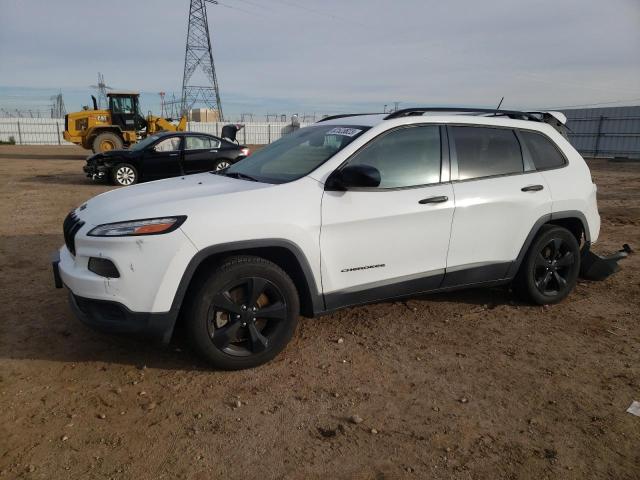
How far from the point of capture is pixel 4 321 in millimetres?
3924

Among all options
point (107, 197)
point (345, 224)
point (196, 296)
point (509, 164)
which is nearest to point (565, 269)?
point (509, 164)

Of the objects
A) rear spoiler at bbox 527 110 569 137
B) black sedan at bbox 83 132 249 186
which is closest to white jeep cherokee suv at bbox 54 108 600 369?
rear spoiler at bbox 527 110 569 137

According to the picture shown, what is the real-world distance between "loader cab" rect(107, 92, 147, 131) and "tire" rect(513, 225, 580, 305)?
65.6ft

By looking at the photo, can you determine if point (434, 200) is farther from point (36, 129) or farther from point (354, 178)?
point (36, 129)

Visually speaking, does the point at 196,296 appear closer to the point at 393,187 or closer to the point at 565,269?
the point at 393,187

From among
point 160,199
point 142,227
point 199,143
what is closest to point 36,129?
point 199,143

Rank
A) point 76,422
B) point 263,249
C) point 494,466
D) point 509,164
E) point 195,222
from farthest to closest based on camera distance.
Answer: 1. point 509,164
2. point 263,249
3. point 195,222
4. point 76,422
5. point 494,466

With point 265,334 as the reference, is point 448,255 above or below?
above

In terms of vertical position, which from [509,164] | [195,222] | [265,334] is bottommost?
[265,334]

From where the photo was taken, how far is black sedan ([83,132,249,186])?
1224 centimetres

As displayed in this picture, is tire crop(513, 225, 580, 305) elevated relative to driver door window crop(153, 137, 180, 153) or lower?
lower

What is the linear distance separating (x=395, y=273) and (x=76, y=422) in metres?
A: 2.26

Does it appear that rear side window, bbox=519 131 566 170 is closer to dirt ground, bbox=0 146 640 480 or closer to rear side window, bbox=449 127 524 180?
rear side window, bbox=449 127 524 180

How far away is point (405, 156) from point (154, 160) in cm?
1001
